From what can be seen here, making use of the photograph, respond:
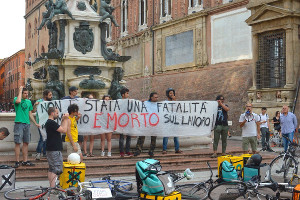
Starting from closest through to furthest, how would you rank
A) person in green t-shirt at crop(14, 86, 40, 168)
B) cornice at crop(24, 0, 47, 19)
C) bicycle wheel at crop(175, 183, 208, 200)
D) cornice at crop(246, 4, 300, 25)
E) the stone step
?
1. bicycle wheel at crop(175, 183, 208, 200)
2. person in green t-shirt at crop(14, 86, 40, 168)
3. the stone step
4. cornice at crop(246, 4, 300, 25)
5. cornice at crop(24, 0, 47, 19)

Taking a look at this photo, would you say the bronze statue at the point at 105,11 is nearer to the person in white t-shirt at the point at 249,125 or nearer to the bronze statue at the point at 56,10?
the bronze statue at the point at 56,10

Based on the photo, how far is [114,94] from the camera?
16312 millimetres

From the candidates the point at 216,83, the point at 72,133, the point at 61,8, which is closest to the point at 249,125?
the point at 72,133

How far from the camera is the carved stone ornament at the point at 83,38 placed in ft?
53.0

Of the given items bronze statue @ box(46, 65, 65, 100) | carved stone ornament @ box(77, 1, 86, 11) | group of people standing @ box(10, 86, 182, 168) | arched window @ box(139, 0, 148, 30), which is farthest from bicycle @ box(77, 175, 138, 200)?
arched window @ box(139, 0, 148, 30)

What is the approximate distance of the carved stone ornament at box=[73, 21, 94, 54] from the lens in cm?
1616

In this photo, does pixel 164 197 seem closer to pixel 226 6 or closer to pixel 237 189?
pixel 237 189

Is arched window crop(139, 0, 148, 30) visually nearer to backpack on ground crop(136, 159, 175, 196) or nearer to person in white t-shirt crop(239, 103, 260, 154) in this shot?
person in white t-shirt crop(239, 103, 260, 154)

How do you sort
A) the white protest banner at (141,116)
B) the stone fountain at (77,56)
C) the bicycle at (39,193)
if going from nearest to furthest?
the bicycle at (39,193), the white protest banner at (141,116), the stone fountain at (77,56)

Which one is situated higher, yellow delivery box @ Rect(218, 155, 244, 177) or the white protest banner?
the white protest banner

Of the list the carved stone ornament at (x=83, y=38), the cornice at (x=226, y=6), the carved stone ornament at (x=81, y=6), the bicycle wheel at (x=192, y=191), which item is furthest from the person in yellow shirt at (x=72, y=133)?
the cornice at (x=226, y=6)

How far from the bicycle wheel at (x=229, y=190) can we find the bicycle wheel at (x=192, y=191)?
0.46ft

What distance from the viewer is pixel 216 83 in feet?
97.7

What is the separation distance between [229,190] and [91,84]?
29.8 feet
